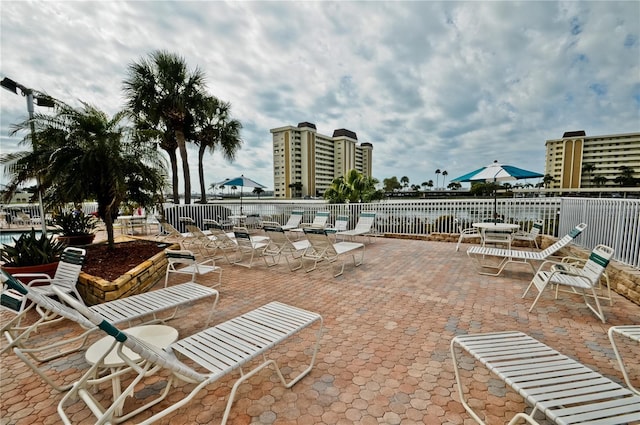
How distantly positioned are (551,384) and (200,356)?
2285 millimetres

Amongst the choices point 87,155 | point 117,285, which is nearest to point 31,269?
point 117,285

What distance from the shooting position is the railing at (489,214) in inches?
185

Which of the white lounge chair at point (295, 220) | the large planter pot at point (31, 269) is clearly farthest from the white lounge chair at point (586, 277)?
the white lounge chair at point (295, 220)

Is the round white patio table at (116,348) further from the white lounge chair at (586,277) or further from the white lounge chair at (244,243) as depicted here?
the white lounge chair at (586,277)

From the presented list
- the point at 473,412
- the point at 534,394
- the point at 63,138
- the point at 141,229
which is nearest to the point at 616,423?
the point at 534,394

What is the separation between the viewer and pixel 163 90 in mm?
12906

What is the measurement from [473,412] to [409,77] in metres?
12.8

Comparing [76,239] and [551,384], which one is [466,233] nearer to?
Answer: [551,384]

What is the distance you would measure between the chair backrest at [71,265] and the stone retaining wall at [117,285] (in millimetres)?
321

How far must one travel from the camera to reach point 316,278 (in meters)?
5.43

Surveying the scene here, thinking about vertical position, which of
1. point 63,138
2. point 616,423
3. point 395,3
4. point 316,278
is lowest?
point 316,278

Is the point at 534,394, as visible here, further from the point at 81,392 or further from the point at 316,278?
the point at 316,278

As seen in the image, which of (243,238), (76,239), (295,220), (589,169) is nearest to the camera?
(243,238)

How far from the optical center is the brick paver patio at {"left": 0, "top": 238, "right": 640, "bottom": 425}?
2.07 metres
